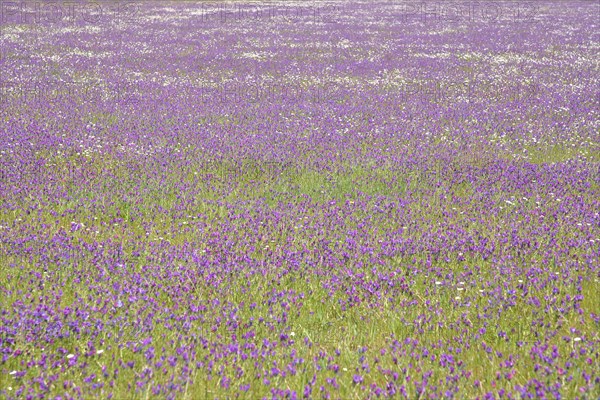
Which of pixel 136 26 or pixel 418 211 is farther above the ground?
pixel 136 26

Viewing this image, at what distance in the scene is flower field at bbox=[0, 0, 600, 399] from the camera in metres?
3.97

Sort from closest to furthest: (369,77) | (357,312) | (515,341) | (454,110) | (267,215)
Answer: (515,341) → (357,312) → (267,215) → (454,110) → (369,77)

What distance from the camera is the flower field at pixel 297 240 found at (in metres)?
3.97

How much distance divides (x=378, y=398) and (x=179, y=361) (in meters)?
1.44

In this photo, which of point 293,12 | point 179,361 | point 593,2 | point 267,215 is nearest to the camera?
point 179,361

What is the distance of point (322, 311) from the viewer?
5078 millimetres

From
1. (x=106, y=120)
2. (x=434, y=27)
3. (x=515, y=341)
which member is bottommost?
(x=515, y=341)

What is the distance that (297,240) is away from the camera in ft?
21.3

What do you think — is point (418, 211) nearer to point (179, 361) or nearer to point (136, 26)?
point (179, 361)

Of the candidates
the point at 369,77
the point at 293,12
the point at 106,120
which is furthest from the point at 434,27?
the point at 106,120

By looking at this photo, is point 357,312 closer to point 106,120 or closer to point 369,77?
point 106,120

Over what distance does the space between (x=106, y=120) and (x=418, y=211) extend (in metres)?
7.97

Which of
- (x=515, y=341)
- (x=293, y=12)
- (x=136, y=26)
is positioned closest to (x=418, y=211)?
(x=515, y=341)

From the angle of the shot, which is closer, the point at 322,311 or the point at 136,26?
the point at 322,311
